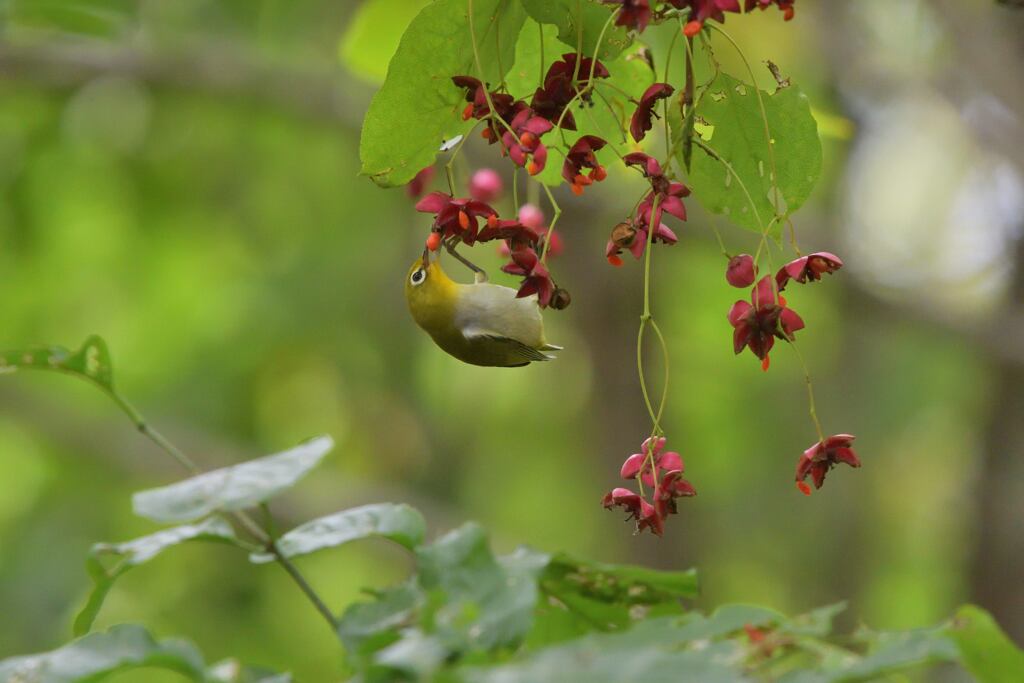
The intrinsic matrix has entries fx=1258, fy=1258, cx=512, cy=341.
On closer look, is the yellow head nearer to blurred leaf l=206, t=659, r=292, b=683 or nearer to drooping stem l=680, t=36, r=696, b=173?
drooping stem l=680, t=36, r=696, b=173

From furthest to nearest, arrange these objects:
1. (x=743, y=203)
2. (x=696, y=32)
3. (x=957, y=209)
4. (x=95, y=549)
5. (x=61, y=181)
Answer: (x=957, y=209) < (x=61, y=181) < (x=743, y=203) < (x=95, y=549) < (x=696, y=32)

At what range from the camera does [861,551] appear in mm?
9344

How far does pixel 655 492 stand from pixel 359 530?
1.52 feet

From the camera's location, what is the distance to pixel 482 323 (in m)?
2.57

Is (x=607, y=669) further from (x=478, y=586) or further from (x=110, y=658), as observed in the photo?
(x=110, y=658)

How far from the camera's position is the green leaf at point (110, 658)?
1217 mm

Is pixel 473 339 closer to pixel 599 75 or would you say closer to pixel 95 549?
pixel 599 75

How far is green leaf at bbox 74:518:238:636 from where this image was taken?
4.67 ft

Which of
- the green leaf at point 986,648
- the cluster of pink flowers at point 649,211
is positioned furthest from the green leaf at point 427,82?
the green leaf at point 986,648

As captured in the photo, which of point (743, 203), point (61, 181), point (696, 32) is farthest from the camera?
point (61, 181)

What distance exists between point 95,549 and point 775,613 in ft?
2.62

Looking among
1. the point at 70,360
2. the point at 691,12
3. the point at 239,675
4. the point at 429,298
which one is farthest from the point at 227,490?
the point at 429,298

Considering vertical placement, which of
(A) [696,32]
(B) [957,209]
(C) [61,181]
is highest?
(B) [957,209]

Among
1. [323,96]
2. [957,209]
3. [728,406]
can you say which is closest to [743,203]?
[323,96]
